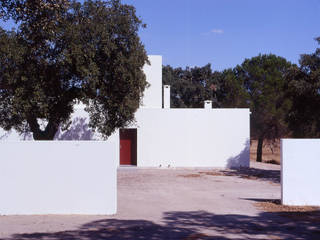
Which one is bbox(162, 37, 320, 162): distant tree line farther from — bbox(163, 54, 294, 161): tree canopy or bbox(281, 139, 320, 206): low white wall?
bbox(281, 139, 320, 206): low white wall

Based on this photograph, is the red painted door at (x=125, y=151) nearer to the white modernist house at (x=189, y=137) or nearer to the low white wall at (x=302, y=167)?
the white modernist house at (x=189, y=137)

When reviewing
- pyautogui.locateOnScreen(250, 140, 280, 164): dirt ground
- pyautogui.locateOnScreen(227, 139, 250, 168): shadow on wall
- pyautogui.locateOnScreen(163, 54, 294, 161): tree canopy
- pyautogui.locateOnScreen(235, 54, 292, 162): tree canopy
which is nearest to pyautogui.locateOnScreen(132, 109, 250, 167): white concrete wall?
pyautogui.locateOnScreen(227, 139, 250, 168): shadow on wall

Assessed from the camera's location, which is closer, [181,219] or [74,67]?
[181,219]

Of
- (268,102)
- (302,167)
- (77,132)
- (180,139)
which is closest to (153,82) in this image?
(180,139)

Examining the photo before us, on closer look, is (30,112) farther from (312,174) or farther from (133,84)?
(312,174)

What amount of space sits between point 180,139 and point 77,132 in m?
6.10

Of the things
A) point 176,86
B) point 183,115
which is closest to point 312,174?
point 183,115

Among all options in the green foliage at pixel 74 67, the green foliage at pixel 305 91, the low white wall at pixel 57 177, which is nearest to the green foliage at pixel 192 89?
the green foliage at pixel 305 91

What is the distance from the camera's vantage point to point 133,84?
18.0m

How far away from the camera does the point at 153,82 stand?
26.8 metres

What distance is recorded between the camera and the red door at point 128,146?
82.3ft

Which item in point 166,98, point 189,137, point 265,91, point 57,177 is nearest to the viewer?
point 57,177

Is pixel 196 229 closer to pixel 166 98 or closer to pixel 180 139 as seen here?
pixel 180 139

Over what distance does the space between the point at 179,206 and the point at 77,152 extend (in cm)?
352
